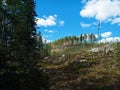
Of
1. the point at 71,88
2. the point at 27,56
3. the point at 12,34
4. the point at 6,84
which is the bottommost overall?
the point at 71,88

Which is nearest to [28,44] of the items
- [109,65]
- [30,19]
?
[30,19]

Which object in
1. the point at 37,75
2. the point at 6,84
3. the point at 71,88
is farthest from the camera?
the point at 71,88

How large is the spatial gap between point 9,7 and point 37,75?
7.41 metres

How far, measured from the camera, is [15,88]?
866 inches

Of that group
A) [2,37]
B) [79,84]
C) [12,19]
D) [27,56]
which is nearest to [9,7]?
[12,19]

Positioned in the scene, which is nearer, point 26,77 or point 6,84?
point 6,84

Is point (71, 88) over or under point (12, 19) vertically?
under

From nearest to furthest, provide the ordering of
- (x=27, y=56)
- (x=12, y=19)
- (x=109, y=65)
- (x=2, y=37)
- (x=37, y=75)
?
(x=2, y=37) < (x=12, y=19) < (x=37, y=75) < (x=27, y=56) < (x=109, y=65)

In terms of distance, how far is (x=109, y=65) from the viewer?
78.7 m

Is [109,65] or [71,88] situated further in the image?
[109,65]

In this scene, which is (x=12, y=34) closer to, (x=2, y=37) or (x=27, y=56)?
(x=2, y=37)

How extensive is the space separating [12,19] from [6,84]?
718cm

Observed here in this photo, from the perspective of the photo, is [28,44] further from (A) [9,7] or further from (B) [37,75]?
(A) [9,7]

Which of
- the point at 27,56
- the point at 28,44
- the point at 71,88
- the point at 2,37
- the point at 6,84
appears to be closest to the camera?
the point at 6,84
